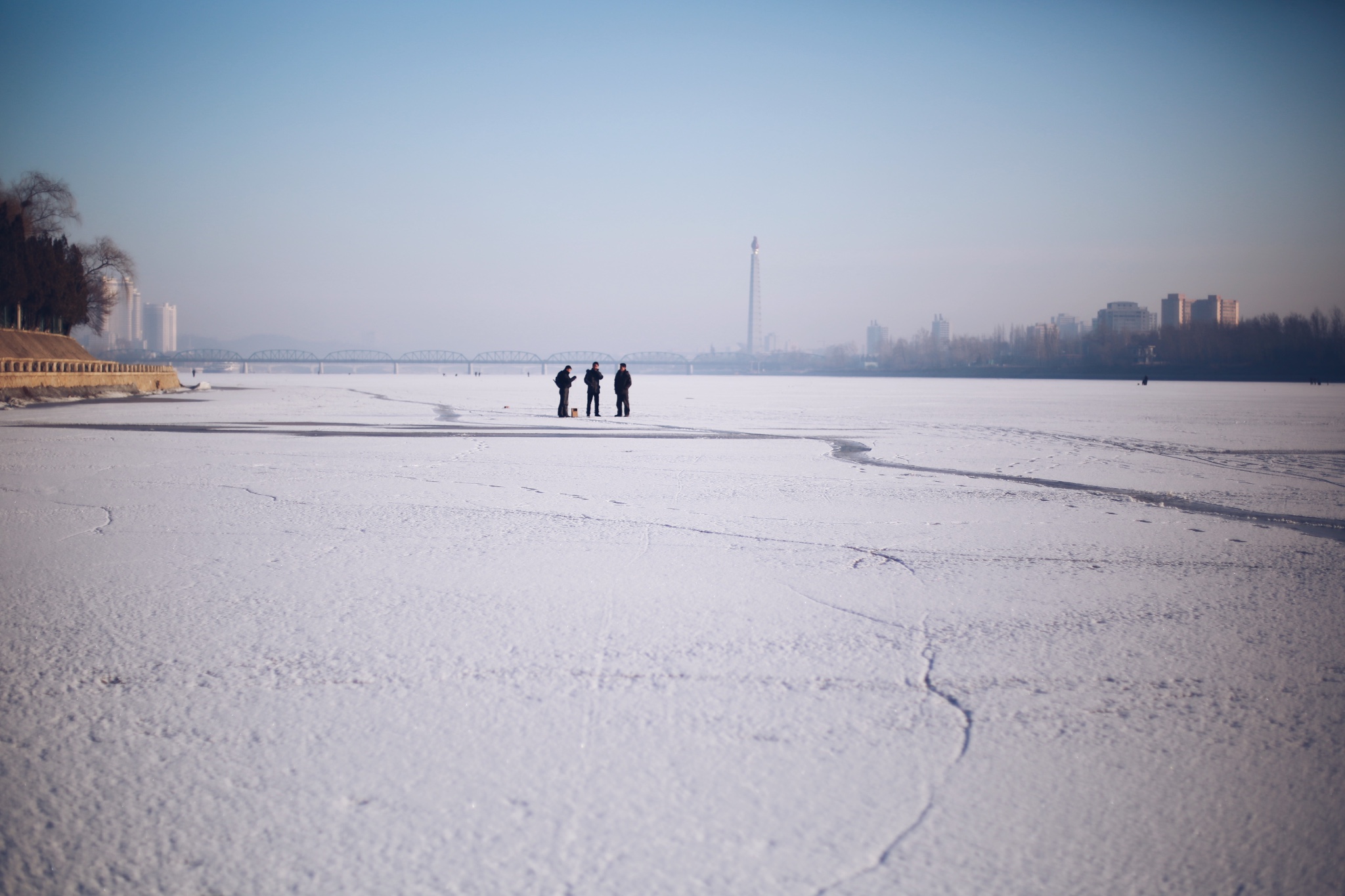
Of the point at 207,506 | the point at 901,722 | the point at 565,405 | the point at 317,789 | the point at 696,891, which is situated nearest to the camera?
the point at 696,891

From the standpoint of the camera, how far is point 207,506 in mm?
8383

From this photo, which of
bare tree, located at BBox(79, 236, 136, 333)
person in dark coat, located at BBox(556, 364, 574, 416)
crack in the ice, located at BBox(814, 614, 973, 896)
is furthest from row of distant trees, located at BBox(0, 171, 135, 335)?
crack in the ice, located at BBox(814, 614, 973, 896)

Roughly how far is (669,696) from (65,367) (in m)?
45.2

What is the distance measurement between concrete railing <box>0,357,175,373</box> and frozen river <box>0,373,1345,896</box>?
1189 inches

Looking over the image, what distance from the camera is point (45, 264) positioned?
61438 mm

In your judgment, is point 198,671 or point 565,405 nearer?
point 198,671

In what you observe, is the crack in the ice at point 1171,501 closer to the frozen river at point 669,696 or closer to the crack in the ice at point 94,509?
the frozen river at point 669,696

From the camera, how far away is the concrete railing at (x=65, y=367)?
32.7 metres

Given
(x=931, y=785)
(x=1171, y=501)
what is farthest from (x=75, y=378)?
(x=931, y=785)

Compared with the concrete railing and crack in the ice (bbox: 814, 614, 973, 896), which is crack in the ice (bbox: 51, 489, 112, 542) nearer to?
crack in the ice (bbox: 814, 614, 973, 896)

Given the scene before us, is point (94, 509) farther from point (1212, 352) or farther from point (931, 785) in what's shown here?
point (1212, 352)

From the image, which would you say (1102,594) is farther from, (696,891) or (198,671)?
(198,671)

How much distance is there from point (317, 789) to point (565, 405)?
21376 millimetres

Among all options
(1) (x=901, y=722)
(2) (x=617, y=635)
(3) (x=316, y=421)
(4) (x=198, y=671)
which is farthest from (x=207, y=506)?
(3) (x=316, y=421)
